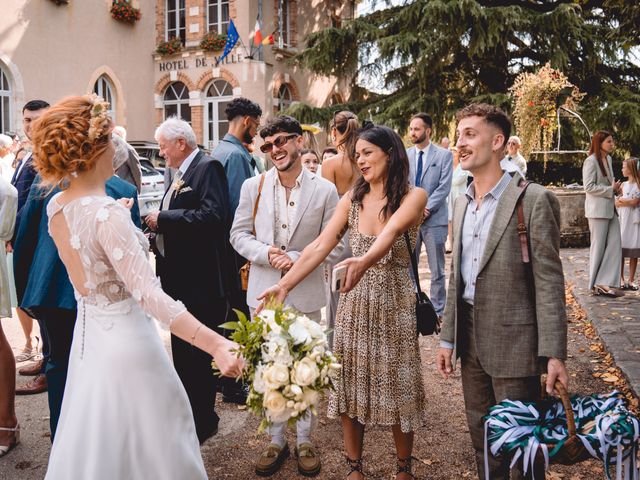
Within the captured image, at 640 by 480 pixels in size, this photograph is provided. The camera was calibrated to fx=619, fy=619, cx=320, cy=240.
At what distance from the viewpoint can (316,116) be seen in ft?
72.9

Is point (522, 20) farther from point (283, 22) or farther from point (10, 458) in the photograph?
point (10, 458)

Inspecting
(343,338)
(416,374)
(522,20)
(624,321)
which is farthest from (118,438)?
(522,20)

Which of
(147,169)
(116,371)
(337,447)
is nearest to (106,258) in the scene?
(116,371)

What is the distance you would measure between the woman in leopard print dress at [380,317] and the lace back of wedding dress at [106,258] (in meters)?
1.11

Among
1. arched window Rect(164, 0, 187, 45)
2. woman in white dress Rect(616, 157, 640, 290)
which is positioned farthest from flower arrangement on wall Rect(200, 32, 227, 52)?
woman in white dress Rect(616, 157, 640, 290)

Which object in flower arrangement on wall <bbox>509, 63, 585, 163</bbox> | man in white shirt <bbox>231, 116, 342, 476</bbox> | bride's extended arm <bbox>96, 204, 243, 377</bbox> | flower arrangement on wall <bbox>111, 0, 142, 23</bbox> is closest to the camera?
bride's extended arm <bbox>96, 204, 243, 377</bbox>

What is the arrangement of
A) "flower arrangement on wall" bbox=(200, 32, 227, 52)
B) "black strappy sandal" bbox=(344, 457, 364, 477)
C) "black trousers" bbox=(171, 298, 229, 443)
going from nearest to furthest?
"black strappy sandal" bbox=(344, 457, 364, 477), "black trousers" bbox=(171, 298, 229, 443), "flower arrangement on wall" bbox=(200, 32, 227, 52)

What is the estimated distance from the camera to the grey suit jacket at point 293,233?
4125 millimetres

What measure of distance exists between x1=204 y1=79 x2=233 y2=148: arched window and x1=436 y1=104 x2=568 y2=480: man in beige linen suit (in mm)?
21824

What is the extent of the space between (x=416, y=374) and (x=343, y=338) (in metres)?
0.47

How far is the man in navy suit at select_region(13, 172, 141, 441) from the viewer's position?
142 inches

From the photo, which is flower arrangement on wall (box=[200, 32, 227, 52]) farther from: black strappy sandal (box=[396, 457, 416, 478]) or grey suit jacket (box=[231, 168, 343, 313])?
black strappy sandal (box=[396, 457, 416, 478])

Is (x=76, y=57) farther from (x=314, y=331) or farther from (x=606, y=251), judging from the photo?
(x=314, y=331)

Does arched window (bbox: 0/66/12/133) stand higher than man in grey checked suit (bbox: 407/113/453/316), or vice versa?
arched window (bbox: 0/66/12/133)
